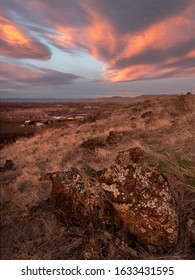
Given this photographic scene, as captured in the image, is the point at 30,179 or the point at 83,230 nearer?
the point at 83,230

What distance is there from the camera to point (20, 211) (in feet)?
20.5

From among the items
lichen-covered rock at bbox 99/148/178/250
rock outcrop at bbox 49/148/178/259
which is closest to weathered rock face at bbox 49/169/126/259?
rock outcrop at bbox 49/148/178/259

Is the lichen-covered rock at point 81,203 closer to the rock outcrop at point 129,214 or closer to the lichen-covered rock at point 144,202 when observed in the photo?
the rock outcrop at point 129,214

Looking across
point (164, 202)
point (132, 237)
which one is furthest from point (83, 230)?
point (164, 202)

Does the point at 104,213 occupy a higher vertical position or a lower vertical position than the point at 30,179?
higher

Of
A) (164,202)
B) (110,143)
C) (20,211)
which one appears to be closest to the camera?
(164,202)

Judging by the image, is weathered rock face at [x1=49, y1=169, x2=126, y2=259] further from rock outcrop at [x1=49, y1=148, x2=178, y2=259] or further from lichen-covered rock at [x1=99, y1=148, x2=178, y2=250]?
lichen-covered rock at [x1=99, y1=148, x2=178, y2=250]

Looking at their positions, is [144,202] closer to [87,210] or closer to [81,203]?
[87,210]

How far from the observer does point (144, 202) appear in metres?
3.57

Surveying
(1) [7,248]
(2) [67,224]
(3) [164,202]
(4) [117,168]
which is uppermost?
(4) [117,168]

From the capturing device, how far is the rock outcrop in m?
3.48
